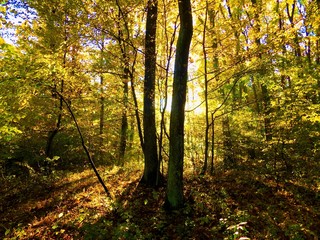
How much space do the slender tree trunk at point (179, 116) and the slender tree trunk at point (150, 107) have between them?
181cm

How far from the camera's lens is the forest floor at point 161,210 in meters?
5.26

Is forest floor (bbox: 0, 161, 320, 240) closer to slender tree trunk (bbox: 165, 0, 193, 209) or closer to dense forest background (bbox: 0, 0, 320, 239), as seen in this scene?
dense forest background (bbox: 0, 0, 320, 239)

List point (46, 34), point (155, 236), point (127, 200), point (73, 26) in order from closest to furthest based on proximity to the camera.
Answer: point (155, 236) < point (127, 200) < point (73, 26) < point (46, 34)

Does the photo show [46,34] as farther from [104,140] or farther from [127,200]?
[127,200]

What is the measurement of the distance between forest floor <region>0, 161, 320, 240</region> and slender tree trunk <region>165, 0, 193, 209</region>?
0.53 m

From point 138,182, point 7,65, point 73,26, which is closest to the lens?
point 7,65

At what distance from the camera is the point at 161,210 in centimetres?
631

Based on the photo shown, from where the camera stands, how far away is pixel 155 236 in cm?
523

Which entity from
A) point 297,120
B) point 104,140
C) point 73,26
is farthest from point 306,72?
point 104,140

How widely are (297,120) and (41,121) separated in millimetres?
10543

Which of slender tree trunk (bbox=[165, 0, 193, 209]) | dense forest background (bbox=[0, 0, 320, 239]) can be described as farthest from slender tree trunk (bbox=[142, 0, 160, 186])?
slender tree trunk (bbox=[165, 0, 193, 209])

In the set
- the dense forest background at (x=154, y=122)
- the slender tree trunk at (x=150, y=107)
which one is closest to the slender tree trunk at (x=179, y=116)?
the dense forest background at (x=154, y=122)

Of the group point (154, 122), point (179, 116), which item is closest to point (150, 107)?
point (154, 122)

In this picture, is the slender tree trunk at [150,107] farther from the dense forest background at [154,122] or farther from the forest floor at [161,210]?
the forest floor at [161,210]
